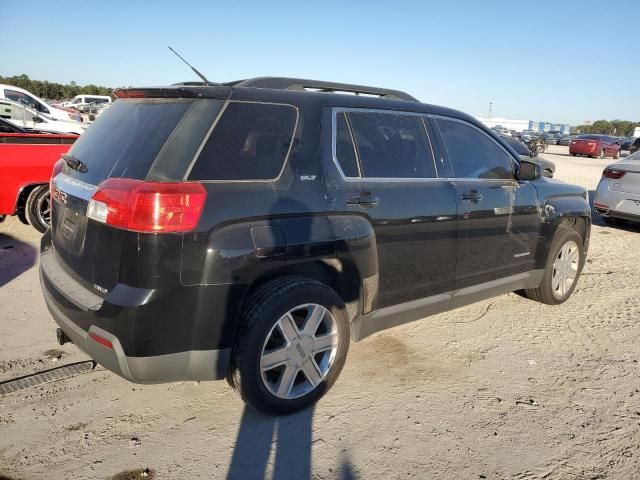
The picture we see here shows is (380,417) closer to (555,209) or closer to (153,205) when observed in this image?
(153,205)

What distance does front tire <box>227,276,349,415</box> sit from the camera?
2.79 meters

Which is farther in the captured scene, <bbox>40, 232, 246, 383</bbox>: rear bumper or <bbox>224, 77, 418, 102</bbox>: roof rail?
<bbox>224, 77, 418, 102</bbox>: roof rail

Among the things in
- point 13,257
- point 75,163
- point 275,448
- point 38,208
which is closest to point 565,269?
point 275,448

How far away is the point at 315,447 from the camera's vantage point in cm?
279

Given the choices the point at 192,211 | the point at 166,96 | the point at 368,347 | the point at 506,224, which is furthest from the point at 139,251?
the point at 506,224

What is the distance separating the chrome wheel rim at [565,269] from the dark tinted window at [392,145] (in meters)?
2.04

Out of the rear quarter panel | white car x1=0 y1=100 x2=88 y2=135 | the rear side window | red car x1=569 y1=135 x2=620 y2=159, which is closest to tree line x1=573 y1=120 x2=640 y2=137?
red car x1=569 y1=135 x2=620 y2=159

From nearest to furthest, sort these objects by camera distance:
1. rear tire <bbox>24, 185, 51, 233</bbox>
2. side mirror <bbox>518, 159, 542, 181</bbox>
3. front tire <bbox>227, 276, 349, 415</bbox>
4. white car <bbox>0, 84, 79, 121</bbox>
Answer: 1. front tire <bbox>227, 276, 349, 415</bbox>
2. side mirror <bbox>518, 159, 542, 181</bbox>
3. rear tire <bbox>24, 185, 51, 233</bbox>
4. white car <bbox>0, 84, 79, 121</bbox>

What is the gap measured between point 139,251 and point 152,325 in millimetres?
366

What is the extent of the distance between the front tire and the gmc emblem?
4.15 ft

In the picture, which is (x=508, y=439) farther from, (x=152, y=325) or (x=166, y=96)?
(x=166, y=96)

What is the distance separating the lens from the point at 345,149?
3.27 metres

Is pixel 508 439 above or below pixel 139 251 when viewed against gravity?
below

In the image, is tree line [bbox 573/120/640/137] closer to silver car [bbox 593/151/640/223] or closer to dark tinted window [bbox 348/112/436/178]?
silver car [bbox 593/151/640/223]
